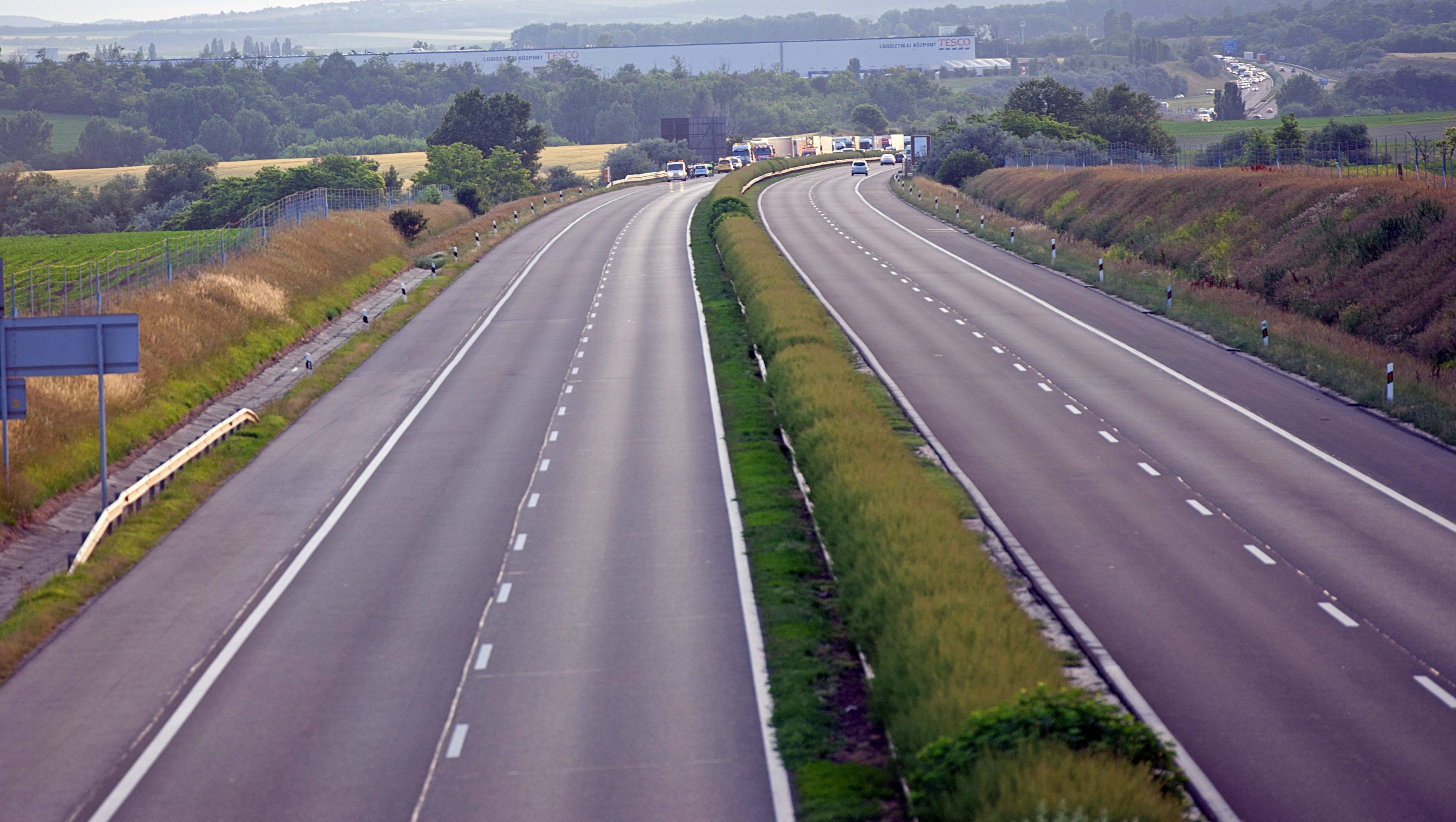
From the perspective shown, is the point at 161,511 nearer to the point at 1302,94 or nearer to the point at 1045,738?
the point at 1045,738

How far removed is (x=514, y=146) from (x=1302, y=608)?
409 feet

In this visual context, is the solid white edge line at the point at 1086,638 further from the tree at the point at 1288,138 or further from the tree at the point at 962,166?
the tree at the point at 962,166

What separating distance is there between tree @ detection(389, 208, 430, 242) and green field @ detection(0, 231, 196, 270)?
41.6ft

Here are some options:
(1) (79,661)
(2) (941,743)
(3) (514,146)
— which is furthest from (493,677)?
(3) (514,146)

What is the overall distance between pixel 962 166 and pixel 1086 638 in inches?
3400

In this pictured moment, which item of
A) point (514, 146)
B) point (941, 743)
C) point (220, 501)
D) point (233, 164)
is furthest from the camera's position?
point (233, 164)

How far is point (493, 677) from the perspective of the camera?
47.6 feet

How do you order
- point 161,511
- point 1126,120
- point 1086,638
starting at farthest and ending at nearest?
point 1126,120
point 161,511
point 1086,638

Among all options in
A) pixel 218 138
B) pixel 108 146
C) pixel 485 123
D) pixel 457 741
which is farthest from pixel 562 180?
pixel 457 741

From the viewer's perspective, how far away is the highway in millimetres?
12055

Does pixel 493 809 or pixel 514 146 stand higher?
pixel 514 146

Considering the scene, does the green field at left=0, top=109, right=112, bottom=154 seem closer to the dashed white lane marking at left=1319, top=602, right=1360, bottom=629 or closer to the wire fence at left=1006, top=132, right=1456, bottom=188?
the wire fence at left=1006, top=132, right=1456, bottom=188

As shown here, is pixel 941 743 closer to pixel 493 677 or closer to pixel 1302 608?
pixel 493 677

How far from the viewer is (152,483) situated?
72.9 ft
